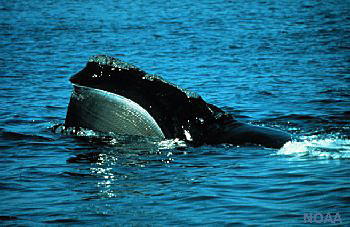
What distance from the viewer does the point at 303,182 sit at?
889cm

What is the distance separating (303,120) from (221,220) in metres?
7.61

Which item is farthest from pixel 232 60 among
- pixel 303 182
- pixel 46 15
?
pixel 46 15

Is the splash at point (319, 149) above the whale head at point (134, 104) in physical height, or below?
below

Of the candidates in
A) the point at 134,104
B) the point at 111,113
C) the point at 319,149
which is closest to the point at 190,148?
the point at 134,104

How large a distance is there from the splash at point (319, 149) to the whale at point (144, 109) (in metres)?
0.25

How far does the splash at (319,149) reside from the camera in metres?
10.3

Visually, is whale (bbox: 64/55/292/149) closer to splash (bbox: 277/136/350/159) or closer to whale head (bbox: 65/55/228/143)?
whale head (bbox: 65/55/228/143)

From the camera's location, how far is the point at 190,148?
1097 centimetres

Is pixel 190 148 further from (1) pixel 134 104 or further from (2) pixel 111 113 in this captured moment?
(2) pixel 111 113

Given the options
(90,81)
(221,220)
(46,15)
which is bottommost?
(221,220)

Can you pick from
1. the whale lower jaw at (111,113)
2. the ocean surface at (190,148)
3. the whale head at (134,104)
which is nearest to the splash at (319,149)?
the ocean surface at (190,148)

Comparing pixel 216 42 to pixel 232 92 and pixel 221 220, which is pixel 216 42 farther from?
pixel 221 220

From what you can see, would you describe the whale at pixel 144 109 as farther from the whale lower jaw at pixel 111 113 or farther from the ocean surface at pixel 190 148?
the ocean surface at pixel 190 148

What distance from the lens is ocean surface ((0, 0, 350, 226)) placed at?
26.2 ft
